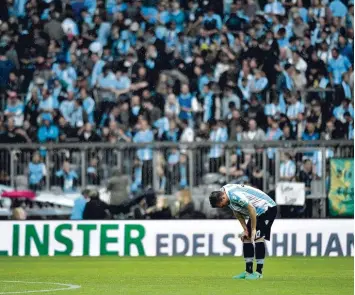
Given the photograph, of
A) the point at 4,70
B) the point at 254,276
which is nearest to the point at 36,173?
the point at 4,70

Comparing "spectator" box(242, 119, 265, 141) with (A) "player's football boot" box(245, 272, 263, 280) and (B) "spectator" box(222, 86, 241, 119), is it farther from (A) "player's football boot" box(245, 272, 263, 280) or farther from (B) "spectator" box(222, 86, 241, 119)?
(A) "player's football boot" box(245, 272, 263, 280)

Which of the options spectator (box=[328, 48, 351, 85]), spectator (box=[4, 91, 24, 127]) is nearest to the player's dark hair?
spectator (box=[328, 48, 351, 85])

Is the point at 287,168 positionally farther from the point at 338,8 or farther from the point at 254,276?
the point at 254,276

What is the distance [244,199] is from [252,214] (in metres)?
0.26

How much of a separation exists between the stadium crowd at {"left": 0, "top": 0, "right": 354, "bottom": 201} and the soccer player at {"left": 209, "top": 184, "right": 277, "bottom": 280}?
9.13 metres

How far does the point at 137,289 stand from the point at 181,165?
33.6ft

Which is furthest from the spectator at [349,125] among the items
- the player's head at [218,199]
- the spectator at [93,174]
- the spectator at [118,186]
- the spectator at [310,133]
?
the player's head at [218,199]

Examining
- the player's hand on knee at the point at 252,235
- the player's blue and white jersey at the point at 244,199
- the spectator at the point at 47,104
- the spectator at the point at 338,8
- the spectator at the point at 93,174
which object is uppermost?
the spectator at the point at 338,8

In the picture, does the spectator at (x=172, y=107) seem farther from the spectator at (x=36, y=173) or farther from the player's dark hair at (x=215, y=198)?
the player's dark hair at (x=215, y=198)

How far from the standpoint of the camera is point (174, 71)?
31047 millimetres

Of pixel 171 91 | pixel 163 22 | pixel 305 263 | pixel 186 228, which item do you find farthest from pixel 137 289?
pixel 163 22

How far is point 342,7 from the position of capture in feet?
105

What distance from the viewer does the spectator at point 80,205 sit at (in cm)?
2631

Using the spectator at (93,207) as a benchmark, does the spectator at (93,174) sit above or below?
above
